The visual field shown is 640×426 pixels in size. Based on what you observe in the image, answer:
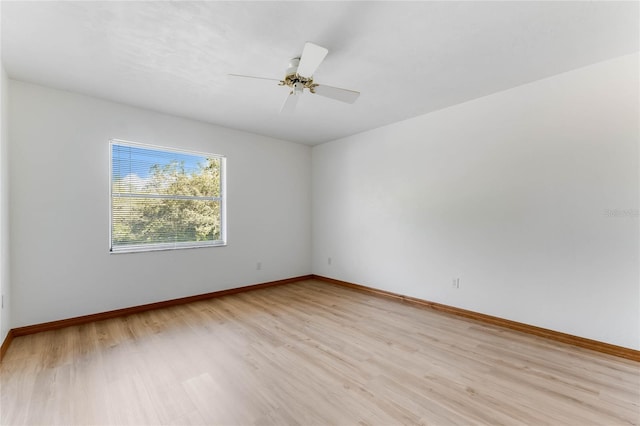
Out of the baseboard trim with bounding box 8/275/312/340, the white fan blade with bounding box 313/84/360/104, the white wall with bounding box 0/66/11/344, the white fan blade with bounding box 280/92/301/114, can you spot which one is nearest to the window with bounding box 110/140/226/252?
the baseboard trim with bounding box 8/275/312/340

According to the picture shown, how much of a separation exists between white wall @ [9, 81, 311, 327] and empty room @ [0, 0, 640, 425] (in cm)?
2

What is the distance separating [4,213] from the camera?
254 cm

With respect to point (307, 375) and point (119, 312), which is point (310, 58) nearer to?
point (307, 375)

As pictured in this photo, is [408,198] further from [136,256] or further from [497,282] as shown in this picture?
[136,256]

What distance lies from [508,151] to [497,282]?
1443 millimetres

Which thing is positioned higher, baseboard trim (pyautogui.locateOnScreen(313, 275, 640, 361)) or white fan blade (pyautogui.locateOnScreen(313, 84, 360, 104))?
white fan blade (pyautogui.locateOnScreen(313, 84, 360, 104))

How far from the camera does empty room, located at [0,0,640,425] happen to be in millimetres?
1851

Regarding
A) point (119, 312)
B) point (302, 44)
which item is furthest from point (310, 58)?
point (119, 312)

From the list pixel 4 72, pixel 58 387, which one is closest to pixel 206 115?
pixel 4 72

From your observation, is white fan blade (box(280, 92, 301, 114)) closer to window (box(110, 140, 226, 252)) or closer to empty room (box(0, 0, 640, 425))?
empty room (box(0, 0, 640, 425))

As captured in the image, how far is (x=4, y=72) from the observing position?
2.56m

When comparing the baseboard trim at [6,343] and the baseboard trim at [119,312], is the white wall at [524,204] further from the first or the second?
the baseboard trim at [6,343]

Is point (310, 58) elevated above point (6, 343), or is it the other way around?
point (310, 58)

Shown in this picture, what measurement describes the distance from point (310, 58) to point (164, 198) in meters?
2.81
